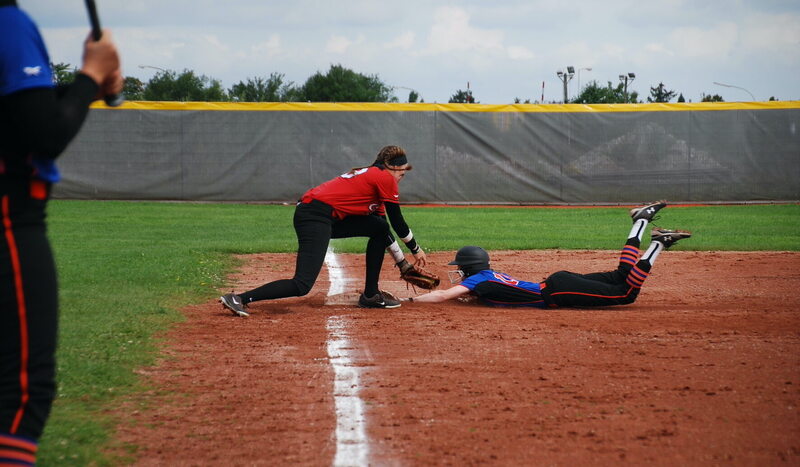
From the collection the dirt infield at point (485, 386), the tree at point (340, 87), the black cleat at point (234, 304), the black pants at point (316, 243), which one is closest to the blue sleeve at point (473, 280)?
the dirt infield at point (485, 386)

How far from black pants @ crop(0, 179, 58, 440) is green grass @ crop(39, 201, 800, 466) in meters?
1.12

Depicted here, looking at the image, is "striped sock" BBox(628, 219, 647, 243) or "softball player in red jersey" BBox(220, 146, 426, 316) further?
"striped sock" BBox(628, 219, 647, 243)

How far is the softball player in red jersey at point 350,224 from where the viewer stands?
744 cm

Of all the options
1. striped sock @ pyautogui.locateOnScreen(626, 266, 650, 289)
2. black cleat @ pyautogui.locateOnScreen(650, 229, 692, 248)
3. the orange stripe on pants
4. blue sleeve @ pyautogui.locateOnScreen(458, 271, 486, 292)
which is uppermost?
the orange stripe on pants

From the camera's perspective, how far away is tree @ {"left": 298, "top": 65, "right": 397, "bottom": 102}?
81.8 m

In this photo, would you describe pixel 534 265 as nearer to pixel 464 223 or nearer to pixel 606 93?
pixel 464 223

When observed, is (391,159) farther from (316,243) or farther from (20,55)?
(20,55)

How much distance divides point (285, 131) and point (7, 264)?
20236 millimetres

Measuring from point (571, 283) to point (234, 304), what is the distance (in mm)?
3003

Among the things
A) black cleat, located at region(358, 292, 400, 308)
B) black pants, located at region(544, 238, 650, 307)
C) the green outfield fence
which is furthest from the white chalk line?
the green outfield fence

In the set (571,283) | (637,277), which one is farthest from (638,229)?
(571,283)

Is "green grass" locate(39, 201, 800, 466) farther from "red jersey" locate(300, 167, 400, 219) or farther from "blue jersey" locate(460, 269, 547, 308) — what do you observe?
"blue jersey" locate(460, 269, 547, 308)

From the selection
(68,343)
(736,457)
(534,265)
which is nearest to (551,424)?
(736,457)

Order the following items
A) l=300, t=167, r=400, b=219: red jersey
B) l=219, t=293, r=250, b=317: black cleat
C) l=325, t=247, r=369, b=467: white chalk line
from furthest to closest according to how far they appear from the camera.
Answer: l=300, t=167, r=400, b=219: red jersey
l=219, t=293, r=250, b=317: black cleat
l=325, t=247, r=369, b=467: white chalk line
